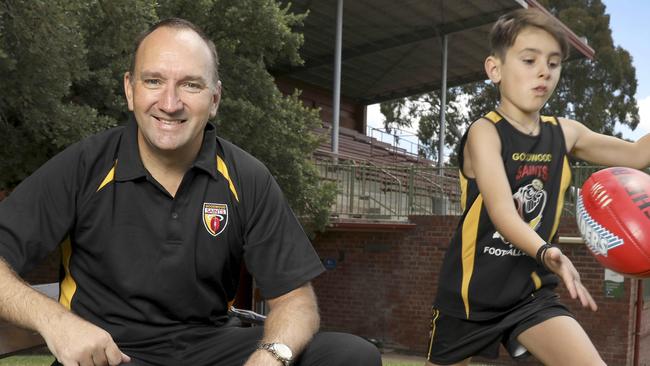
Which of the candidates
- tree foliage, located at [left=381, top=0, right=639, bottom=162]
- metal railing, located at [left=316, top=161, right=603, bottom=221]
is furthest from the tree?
metal railing, located at [left=316, top=161, right=603, bottom=221]

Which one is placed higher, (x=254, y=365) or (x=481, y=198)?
(x=481, y=198)

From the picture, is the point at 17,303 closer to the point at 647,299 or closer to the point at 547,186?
the point at 547,186

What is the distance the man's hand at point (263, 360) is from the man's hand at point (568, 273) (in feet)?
3.68

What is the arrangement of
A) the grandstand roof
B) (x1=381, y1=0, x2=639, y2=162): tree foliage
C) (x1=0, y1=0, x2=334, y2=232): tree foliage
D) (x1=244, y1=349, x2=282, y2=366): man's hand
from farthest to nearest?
(x1=381, y1=0, x2=639, y2=162): tree foliage
the grandstand roof
(x1=0, y1=0, x2=334, y2=232): tree foliage
(x1=244, y1=349, x2=282, y2=366): man's hand

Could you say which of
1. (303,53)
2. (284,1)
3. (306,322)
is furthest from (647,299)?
(303,53)

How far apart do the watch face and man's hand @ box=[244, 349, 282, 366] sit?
0.03 m

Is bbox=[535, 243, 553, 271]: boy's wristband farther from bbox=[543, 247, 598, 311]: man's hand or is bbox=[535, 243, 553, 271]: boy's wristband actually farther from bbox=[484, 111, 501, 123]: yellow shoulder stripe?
bbox=[484, 111, 501, 123]: yellow shoulder stripe

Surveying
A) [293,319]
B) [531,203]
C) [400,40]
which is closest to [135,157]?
[293,319]

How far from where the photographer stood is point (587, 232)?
338cm

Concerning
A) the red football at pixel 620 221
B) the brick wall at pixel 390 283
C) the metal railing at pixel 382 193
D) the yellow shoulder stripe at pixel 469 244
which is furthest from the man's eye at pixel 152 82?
the metal railing at pixel 382 193

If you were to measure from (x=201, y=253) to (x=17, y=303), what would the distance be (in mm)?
669

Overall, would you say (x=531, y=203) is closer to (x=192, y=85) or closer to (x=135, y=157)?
(x=192, y=85)

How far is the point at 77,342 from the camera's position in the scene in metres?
2.33

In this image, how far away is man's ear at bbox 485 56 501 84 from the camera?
141 inches
